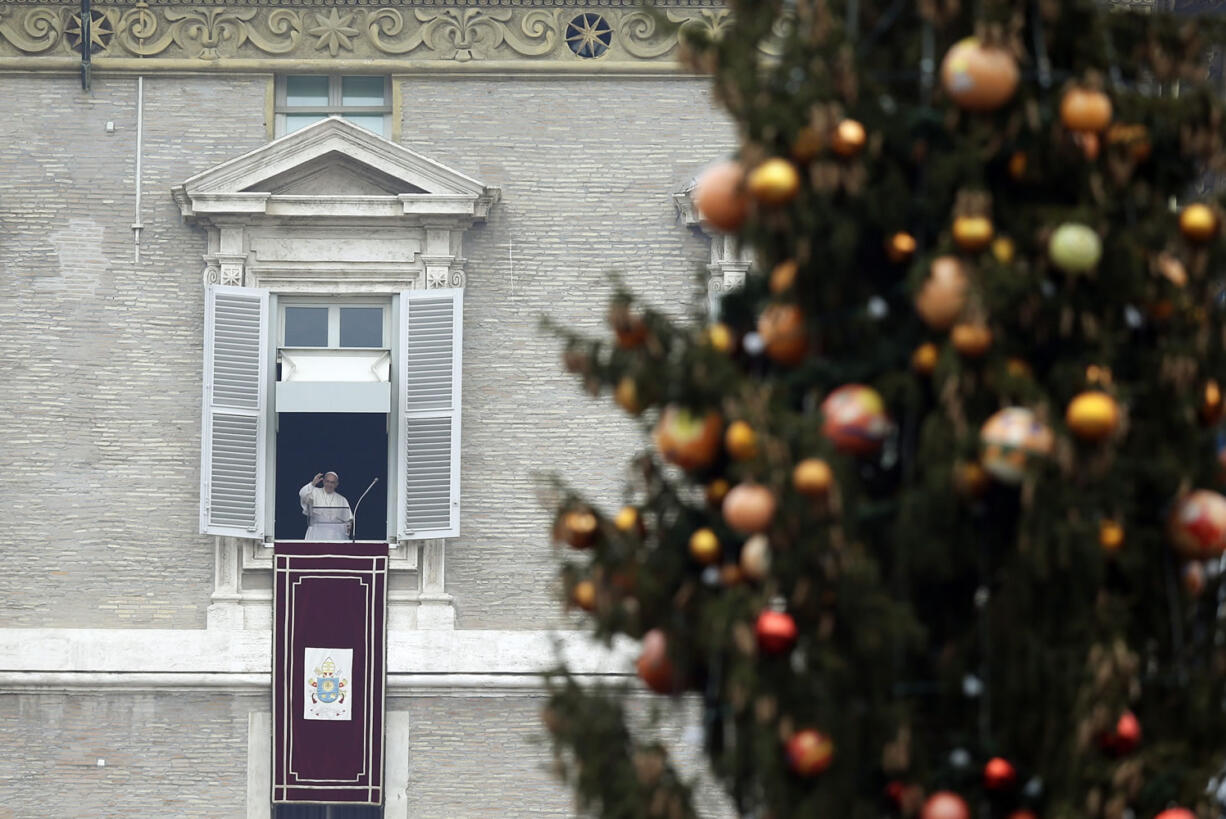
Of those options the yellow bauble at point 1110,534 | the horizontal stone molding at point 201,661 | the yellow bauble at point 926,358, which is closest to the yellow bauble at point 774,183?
the yellow bauble at point 926,358

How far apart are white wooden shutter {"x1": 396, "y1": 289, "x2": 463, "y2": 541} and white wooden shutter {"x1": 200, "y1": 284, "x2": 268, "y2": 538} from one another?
121 cm

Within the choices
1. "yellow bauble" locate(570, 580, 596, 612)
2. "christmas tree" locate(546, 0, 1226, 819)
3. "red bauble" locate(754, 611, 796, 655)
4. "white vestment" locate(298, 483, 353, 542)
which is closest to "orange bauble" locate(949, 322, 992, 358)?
"christmas tree" locate(546, 0, 1226, 819)

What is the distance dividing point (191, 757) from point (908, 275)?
1433 cm

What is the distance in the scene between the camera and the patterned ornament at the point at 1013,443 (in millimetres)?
5652

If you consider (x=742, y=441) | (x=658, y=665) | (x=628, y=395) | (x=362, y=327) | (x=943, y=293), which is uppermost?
(x=362, y=327)

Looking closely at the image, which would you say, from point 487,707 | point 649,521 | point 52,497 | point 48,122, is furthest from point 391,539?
point 649,521

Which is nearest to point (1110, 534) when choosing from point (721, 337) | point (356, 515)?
point (721, 337)

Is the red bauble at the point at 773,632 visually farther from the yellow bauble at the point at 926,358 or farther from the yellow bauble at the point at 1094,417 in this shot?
the yellow bauble at the point at 1094,417

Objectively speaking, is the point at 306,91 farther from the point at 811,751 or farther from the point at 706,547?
the point at 811,751

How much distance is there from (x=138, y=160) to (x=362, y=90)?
6.78ft

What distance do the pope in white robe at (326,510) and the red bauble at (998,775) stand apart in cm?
1422

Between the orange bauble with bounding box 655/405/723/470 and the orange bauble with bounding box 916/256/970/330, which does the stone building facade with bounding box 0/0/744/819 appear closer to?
the orange bauble with bounding box 655/405/723/470

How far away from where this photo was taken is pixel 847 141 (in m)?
5.91

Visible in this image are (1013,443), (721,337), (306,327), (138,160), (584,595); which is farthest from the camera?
(138,160)
